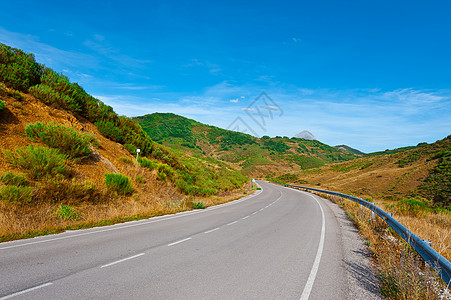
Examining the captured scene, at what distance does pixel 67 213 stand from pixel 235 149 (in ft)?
427

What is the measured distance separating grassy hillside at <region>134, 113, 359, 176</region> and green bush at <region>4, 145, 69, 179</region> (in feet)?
242

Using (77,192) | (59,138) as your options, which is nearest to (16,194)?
(77,192)

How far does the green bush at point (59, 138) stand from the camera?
36.6 feet

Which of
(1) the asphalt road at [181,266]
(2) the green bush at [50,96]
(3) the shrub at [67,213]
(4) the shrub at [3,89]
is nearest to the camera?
(1) the asphalt road at [181,266]

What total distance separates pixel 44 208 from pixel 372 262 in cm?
1004

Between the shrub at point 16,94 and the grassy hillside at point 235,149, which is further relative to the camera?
the grassy hillside at point 235,149

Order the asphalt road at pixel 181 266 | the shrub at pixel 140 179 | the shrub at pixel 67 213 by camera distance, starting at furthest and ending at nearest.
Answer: the shrub at pixel 140 179 < the shrub at pixel 67 213 < the asphalt road at pixel 181 266

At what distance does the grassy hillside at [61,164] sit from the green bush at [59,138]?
0.04 meters

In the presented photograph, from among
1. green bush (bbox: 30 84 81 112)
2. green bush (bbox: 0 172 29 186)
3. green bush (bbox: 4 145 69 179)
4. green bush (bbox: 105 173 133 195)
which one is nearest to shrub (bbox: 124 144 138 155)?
green bush (bbox: 30 84 81 112)

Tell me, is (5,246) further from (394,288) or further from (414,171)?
(414,171)

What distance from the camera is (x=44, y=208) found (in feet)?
27.1

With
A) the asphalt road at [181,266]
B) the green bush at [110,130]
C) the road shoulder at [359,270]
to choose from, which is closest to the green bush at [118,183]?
the asphalt road at [181,266]

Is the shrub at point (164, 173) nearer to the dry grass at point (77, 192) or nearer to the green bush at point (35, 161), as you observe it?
the dry grass at point (77, 192)

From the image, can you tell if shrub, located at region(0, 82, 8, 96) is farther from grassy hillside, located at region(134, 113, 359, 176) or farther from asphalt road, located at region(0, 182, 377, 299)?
grassy hillside, located at region(134, 113, 359, 176)
